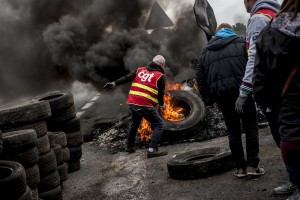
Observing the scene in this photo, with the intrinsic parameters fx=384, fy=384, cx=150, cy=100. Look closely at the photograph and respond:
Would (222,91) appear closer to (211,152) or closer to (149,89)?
(211,152)

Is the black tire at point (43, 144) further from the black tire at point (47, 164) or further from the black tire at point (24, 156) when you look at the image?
the black tire at point (24, 156)

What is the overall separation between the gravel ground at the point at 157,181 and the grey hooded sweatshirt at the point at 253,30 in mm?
1261

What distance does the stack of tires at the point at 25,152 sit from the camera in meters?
4.63

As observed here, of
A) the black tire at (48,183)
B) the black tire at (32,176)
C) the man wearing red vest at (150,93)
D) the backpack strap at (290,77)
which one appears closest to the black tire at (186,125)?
the man wearing red vest at (150,93)

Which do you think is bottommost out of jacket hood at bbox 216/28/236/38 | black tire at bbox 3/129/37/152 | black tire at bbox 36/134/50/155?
black tire at bbox 36/134/50/155

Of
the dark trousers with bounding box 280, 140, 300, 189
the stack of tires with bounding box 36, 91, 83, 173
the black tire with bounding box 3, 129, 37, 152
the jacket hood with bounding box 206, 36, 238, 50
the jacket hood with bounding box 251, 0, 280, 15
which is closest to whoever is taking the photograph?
the dark trousers with bounding box 280, 140, 300, 189

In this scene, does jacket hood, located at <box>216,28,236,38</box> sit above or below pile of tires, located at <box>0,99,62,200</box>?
above

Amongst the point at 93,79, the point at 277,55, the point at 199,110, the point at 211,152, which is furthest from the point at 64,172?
the point at 93,79

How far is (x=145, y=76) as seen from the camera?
7480mm

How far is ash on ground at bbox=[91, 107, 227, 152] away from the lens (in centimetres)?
818

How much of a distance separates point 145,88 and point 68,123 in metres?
1.61

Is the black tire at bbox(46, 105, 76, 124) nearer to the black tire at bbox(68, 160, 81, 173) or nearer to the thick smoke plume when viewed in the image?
the black tire at bbox(68, 160, 81, 173)

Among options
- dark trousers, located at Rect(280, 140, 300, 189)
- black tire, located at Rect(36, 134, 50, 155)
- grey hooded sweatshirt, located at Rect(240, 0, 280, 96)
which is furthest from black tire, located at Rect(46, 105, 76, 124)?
dark trousers, located at Rect(280, 140, 300, 189)

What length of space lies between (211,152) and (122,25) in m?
12.6
